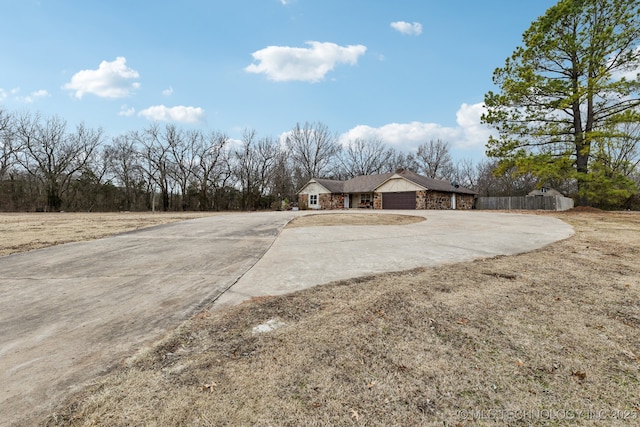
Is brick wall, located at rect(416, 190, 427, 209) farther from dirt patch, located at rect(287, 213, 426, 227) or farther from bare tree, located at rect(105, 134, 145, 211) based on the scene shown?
bare tree, located at rect(105, 134, 145, 211)

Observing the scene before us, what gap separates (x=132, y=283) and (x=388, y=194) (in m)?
29.0

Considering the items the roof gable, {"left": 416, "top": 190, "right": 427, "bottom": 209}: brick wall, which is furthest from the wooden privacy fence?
{"left": 416, "top": 190, "right": 427, "bottom": 209}: brick wall

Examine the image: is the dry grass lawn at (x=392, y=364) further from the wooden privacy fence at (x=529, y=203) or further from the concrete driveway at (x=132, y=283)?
the wooden privacy fence at (x=529, y=203)

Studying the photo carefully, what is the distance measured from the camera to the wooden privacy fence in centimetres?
2447

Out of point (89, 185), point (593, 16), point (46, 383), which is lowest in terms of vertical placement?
point (46, 383)

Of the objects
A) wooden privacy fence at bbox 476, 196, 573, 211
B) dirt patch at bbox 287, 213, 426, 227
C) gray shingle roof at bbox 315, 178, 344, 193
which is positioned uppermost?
gray shingle roof at bbox 315, 178, 344, 193

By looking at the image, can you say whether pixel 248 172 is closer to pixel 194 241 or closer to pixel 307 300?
pixel 194 241

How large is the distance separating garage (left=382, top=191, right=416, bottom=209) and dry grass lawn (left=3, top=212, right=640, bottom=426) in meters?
26.3

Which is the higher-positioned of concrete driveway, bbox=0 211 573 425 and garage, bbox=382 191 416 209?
garage, bbox=382 191 416 209

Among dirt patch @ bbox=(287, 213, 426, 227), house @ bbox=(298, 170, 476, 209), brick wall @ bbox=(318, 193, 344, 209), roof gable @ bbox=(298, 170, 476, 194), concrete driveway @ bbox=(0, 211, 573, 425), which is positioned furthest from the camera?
brick wall @ bbox=(318, 193, 344, 209)

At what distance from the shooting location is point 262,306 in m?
3.38

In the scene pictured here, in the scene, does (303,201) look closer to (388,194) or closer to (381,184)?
(381,184)

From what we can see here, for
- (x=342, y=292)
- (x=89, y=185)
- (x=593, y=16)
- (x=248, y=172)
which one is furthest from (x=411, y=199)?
(x=89, y=185)

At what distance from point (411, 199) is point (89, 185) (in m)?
35.8
